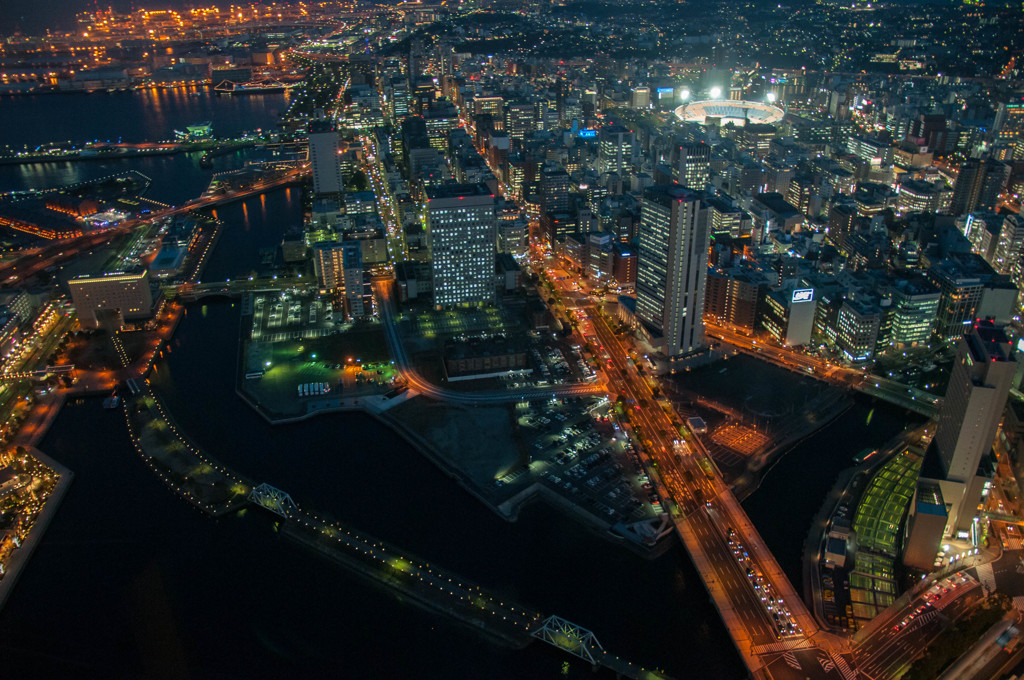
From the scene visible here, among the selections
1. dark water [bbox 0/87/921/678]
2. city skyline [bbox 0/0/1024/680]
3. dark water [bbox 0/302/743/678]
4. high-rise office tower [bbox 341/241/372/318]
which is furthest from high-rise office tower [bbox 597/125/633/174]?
dark water [bbox 0/302/743/678]

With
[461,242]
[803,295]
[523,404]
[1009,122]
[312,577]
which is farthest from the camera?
[1009,122]

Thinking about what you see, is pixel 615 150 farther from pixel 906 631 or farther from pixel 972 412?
pixel 906 631

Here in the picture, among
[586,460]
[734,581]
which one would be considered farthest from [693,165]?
[734,581]

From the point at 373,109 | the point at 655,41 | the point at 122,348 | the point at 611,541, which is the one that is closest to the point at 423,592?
the point at 611,541

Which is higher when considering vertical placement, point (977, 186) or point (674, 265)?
point (674, 265)

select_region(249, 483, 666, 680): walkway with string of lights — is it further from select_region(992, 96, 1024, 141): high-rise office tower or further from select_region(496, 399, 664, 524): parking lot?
select_region(992, 96, 1024, 141): high-rise office tower
